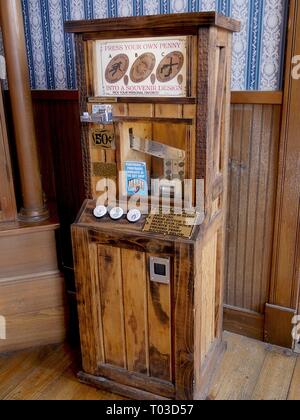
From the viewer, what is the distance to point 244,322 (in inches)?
87.7

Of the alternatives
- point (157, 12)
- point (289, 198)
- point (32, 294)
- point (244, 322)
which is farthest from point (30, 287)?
point (157, 12)

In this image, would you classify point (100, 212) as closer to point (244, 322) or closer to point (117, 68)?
point (117, 68)

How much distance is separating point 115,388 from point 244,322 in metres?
0.79

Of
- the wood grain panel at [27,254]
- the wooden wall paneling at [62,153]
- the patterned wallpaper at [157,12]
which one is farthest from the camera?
the wooden wall paneling at [62,153]

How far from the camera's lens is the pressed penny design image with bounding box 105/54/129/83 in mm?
1536

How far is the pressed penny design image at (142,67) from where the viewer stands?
4.91ft

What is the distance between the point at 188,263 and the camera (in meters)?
1.54

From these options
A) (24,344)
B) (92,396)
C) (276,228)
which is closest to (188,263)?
(276,228)

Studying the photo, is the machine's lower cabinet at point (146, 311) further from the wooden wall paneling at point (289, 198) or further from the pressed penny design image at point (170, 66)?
the pressed penny design image at point (170, 66)

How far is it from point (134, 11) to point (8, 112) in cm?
82

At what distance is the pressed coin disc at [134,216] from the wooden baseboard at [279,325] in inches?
36.5


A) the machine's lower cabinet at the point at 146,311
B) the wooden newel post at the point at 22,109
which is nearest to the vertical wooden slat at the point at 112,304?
the machine's lower cabinet at the point at 146,311

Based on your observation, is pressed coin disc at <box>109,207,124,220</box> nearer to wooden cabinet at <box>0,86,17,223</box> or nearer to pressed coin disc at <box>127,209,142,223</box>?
pressed coin disc at <box>127,209,142,223</box>

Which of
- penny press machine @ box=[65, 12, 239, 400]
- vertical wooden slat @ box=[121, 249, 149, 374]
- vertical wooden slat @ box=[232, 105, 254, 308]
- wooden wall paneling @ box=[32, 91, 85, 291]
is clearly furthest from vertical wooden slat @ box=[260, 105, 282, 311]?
wooden wall paneling @ box=[32, 91, 85, 291]
